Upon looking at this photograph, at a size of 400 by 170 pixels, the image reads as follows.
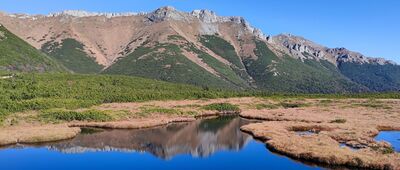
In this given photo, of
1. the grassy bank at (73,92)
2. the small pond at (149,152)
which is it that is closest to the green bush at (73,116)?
the grassy bank at (73,92)

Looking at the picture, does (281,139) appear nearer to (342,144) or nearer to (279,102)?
(342,144)

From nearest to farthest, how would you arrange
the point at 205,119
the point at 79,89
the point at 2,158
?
the point at 2,158 → the point at 205,119 → the point at 79,89

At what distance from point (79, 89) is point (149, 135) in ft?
240

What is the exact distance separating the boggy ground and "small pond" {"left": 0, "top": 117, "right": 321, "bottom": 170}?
3831 mm

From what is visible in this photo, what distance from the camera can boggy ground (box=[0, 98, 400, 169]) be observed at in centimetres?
6638

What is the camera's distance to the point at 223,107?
150 meters

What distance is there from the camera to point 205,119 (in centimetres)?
12769

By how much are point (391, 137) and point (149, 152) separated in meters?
52.2

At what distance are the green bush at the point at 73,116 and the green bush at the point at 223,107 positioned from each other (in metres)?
44.6

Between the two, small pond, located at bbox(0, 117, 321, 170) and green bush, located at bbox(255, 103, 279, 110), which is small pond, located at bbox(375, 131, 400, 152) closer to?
small pond, located at bbox(0, 117, 321, 170)

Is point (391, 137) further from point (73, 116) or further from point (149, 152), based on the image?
point (73, 116)

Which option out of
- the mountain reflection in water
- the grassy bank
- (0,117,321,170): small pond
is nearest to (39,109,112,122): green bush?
the grassy bank

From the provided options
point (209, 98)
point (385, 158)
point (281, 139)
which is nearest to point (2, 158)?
point (281, 139)

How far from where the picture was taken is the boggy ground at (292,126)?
66.4 m
